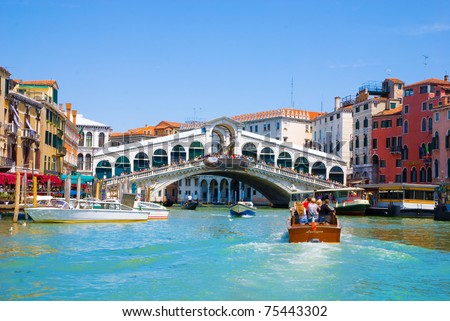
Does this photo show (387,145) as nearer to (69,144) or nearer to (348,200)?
(348,200)

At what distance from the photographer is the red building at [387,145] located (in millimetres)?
46094

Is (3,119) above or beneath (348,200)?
above

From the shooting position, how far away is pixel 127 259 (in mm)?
13422

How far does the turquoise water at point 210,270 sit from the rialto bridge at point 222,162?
23.4m

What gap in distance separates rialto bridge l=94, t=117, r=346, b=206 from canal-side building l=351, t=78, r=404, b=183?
5.12 ft

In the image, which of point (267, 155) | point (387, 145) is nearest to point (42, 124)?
point (267, 155)

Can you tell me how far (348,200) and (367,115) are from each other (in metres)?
12.3

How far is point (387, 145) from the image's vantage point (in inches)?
1857

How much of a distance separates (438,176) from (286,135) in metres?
22.9

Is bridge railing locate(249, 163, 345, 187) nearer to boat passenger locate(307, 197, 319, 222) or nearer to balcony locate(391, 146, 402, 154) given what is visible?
balcony locate(391, 146, 402, 154)

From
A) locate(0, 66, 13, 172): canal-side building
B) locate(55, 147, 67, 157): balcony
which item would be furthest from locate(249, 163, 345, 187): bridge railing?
locate(0, 66, 13, 172): canal-side building

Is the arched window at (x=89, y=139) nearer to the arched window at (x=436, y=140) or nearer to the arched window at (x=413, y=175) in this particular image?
the arched window at (x=413, y=175)
